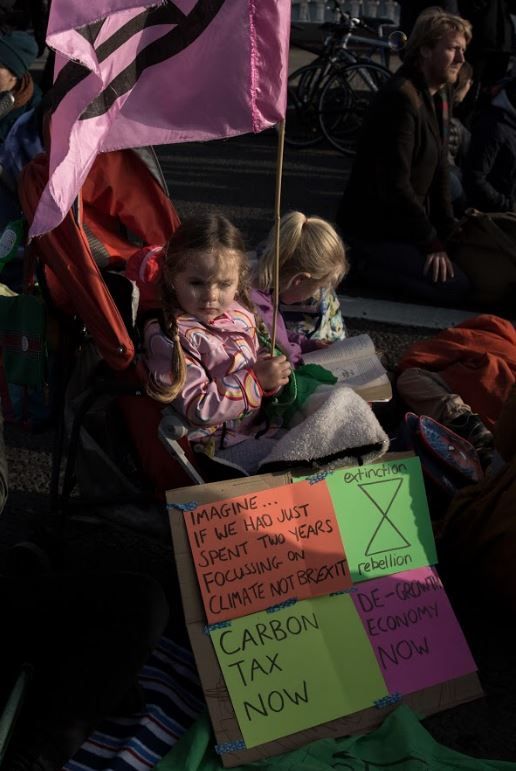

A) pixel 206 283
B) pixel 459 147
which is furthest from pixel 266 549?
pixel 459 147

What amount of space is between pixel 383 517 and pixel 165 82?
1.31 meters

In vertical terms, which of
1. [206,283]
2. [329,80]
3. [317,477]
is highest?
[206,283]

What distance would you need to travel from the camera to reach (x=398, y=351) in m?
5.18

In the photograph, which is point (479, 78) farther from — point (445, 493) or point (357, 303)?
point (445, 493)

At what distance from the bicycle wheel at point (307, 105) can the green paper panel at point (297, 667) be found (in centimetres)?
715

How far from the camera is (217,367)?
301 centimetres

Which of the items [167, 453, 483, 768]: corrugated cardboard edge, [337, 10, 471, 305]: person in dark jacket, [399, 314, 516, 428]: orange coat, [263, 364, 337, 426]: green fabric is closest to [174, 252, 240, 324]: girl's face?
[263, 364, 337, 426]: green fabric

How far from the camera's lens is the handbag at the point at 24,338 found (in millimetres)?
3041

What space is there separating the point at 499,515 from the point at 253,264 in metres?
1.27

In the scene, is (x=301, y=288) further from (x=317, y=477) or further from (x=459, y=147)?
(x=459, y=147)

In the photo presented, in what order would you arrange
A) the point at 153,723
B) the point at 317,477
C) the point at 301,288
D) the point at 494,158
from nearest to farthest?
the point at 153,723
the point at 317,477
the point at 301,288
the point at 494,158

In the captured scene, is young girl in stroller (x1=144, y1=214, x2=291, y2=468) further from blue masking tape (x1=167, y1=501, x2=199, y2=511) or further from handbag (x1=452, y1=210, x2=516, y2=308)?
handbag (x1=452, y1=210, x2=516, y2=308)

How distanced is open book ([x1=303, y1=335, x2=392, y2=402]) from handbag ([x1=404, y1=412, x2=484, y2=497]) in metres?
0.18

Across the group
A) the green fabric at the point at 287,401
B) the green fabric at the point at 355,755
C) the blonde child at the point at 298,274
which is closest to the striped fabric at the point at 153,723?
the green fabric at the point at 355,755
